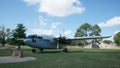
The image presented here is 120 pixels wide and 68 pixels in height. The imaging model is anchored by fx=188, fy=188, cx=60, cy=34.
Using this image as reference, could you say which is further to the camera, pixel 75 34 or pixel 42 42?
pixel 75 34

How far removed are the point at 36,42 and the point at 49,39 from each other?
3338 millimetres

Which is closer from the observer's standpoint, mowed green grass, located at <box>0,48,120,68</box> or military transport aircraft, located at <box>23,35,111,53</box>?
mowed green grass, located at <box>0,48,120,68</box>

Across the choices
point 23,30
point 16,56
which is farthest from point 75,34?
point 16,56

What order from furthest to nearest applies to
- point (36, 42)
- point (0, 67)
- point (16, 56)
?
point (36, 42) → point (16, 56) → point (0, 67)

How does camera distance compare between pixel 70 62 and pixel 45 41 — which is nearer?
pixel 70 62

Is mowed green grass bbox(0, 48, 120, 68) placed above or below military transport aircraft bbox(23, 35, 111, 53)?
below

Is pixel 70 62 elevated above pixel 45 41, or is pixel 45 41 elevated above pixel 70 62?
pixel 45 41

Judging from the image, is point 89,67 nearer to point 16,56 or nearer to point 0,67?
point 0,67

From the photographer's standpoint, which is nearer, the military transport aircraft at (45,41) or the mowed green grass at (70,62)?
the mowed green grass at (70,62)

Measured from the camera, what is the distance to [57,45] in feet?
111

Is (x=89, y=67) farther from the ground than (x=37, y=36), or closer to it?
closer to it

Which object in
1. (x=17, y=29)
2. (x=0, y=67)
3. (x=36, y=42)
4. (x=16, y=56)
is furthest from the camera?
(x=17, y=29)

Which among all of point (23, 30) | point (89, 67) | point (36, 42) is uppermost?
point (23, 30)

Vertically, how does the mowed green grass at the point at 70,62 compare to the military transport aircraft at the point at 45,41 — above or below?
below
